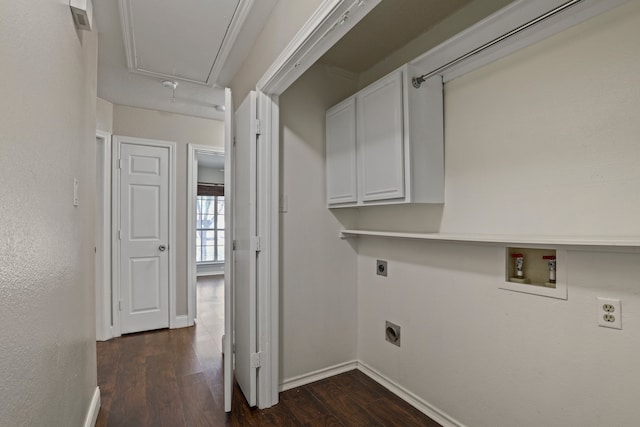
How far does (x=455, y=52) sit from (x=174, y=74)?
2312mm

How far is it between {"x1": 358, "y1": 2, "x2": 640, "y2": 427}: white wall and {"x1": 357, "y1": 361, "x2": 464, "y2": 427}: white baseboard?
0.04 meters

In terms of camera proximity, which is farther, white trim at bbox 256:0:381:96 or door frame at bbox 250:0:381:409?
door frame at bbox 250:0:381:409

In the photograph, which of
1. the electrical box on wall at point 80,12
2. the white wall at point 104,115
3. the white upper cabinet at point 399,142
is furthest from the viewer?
the white wall at point 104,115

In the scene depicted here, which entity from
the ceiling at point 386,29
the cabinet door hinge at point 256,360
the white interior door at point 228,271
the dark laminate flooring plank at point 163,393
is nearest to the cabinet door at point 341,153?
the ceiling at point 386,29

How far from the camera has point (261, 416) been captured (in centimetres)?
199

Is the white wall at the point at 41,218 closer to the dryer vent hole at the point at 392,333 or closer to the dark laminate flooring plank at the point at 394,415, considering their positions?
the dark laminate flooring plank at the point at 394,415

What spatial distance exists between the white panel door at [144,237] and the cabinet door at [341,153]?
7.15 ft

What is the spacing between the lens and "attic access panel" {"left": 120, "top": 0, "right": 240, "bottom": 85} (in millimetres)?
1940

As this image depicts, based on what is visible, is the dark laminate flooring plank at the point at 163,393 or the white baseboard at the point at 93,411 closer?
the white baseboard at the point at 93,411

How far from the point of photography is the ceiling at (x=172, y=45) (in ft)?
6.45

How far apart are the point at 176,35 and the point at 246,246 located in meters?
1.57

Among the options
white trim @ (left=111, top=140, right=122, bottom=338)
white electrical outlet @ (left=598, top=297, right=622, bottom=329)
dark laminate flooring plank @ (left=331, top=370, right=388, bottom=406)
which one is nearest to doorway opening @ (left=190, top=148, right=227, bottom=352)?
white trim @ (left=111, top=140, right=122, bottom=338)

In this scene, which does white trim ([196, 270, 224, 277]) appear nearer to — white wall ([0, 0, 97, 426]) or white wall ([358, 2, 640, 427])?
white wall ([0, 0, 97, 426])

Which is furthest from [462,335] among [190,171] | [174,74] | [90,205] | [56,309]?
[190,171]
